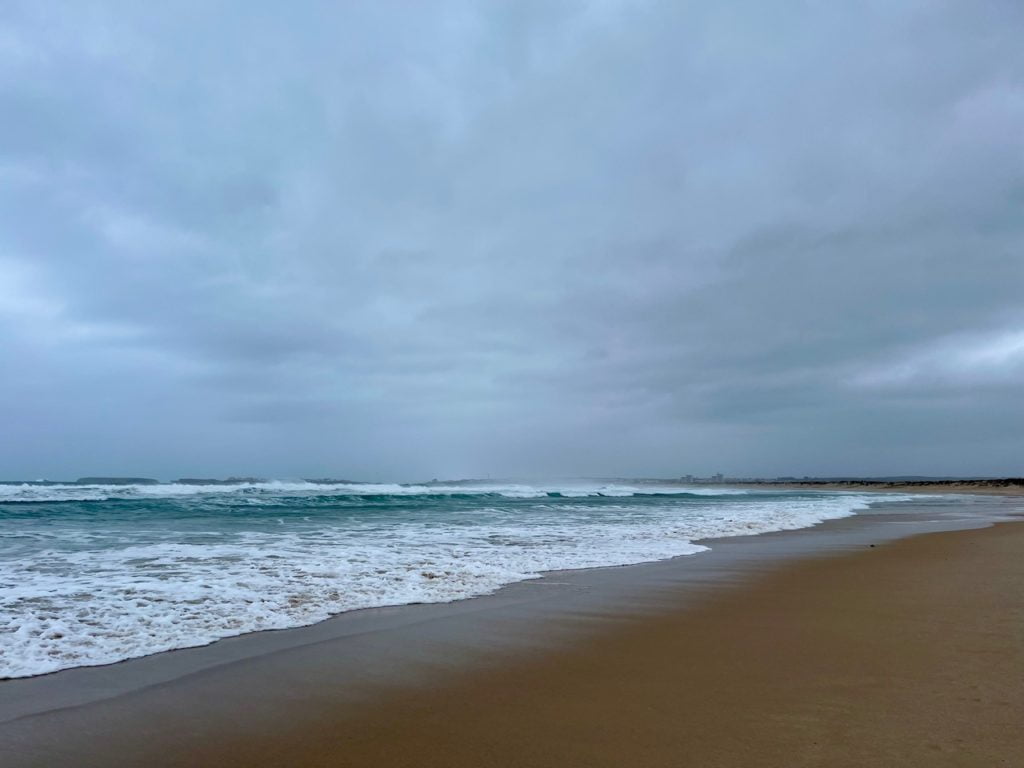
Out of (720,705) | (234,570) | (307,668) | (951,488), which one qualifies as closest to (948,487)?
(951,488)

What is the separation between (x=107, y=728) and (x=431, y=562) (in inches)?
273

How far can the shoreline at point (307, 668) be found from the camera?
12.6 ft

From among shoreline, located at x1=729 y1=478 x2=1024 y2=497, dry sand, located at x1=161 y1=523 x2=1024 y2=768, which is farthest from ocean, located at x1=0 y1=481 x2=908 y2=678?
shoreline, located at x1=729 y1=478 x2=1024 y2=497

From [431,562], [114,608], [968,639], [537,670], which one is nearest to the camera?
[537,670]

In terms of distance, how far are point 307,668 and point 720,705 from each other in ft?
10.3

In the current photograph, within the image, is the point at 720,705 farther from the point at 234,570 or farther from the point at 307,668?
the point at 234,570

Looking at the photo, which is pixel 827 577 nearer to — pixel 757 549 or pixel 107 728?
pixel 757 549

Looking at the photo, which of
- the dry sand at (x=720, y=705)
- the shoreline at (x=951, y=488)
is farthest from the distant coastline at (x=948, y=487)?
the dry sand at (x=720, y=705)

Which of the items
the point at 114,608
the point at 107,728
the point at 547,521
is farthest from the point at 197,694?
the point at 547,521

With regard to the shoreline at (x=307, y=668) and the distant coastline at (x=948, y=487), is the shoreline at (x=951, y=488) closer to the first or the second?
the distant coastline at (x=948, y=487)

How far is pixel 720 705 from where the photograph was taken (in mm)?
4039

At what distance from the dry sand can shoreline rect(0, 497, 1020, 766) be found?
0.82ft

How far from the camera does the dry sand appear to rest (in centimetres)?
336

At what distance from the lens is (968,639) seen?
17.9ft
